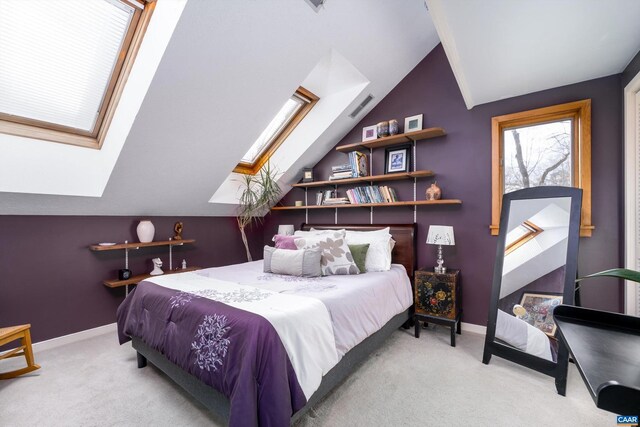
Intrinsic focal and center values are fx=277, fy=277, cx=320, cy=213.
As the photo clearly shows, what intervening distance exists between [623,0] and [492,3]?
0.69 m

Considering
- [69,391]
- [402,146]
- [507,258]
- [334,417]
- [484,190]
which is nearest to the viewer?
[334,417]

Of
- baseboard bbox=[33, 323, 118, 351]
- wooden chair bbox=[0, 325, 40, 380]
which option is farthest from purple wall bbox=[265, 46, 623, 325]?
wooden chair bbox=[0, 325, 40, 380]

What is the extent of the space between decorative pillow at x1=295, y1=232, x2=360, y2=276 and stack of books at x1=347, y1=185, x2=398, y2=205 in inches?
31.6

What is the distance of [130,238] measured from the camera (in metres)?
3.30

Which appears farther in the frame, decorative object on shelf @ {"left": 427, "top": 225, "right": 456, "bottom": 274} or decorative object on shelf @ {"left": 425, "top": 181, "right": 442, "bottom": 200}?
decorative object on shelf @ {"left": 425, "top": 181, "right": 442, "bottom": 200}

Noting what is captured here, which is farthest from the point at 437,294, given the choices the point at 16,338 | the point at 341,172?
the point at 16,338

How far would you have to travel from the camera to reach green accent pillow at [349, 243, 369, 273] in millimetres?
2760

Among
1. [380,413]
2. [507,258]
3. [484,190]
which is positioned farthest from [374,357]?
[484,190]

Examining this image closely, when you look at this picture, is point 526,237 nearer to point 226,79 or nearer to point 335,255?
point 335,255

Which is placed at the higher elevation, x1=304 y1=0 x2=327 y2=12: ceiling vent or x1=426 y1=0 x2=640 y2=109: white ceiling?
x1=304 y1=0 x2=327 y2=12: ceiling vent

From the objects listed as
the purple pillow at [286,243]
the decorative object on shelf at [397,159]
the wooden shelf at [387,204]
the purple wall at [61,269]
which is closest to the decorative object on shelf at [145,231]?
the purple wall at [61,269]

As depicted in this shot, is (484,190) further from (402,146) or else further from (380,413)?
(380,413)

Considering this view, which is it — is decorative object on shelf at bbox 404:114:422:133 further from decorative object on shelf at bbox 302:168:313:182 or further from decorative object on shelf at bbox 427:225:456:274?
decorative object on shelf at bbox 302:168:313:182

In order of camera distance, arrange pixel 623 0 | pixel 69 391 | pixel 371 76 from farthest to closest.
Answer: pixel 371 76 → pixel 69 391 → pixel 623 0
